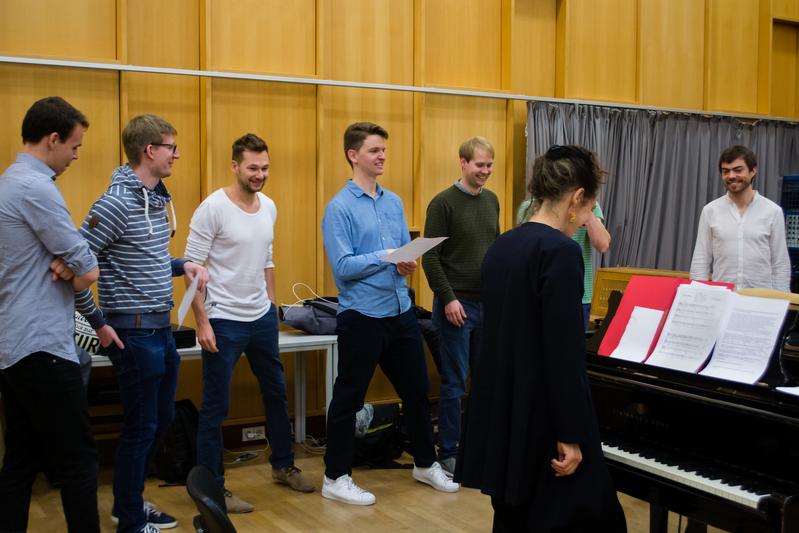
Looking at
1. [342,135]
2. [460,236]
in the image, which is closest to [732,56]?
[342,135]

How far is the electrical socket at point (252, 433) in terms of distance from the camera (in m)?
5.20

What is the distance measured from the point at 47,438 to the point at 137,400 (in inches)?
22.5

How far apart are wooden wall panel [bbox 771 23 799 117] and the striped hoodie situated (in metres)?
6.01

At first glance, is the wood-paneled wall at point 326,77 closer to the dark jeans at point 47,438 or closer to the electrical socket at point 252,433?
the electrical socket at point 252,433

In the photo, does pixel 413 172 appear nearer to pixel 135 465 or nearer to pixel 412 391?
pixel 412 391

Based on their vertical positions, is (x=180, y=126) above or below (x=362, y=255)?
above

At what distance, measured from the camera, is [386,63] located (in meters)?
5.71

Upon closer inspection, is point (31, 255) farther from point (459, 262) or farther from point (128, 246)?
point (459, 262)

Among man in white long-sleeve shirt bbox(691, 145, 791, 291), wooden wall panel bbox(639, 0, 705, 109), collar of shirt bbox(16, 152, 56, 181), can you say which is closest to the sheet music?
collar of shirt bbox(16, 152, 56, 181)

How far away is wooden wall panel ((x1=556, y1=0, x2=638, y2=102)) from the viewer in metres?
6.41

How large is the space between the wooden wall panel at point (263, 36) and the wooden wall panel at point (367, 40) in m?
0.11

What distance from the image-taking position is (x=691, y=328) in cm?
274

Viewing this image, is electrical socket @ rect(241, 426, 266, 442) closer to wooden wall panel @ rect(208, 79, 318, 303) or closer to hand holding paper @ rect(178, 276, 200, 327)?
wooden wall panel @ rect(208, 79, 318, 303)

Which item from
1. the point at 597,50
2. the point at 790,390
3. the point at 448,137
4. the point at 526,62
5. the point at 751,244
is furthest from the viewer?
the point at 597,50
